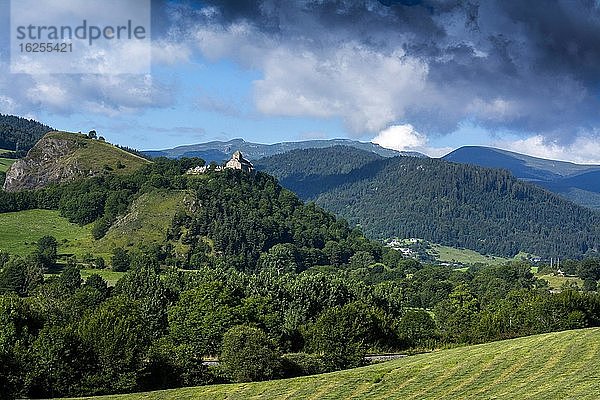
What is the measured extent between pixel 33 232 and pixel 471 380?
556ft

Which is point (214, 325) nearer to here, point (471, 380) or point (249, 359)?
point (249, 359)

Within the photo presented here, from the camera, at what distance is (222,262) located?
181 m

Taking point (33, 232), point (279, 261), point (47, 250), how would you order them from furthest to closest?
point (279, 261), point (33, 232), point (47, 250)

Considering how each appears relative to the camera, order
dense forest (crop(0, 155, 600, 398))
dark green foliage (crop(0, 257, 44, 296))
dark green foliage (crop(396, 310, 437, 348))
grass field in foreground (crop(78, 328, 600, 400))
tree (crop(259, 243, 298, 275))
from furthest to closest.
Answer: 1. tree (crop(259, 243, 298, 275))
2. dark green foliage (crop(0, 257, 44, 296))
3. dark green foliage (crop(396, 310, 437, 348))
4. dense forest (crop(0, 155, 600, 398))
5. grass field in foreground (crop(78, 328, 600, 400))

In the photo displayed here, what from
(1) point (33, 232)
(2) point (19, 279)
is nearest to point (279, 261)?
(1) point (33, 232)

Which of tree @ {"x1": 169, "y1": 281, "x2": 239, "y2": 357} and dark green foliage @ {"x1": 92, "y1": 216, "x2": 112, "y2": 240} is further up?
dark green foliage @ {"x1": 92, "y1": 216, "x2": 112, "y2": 240}

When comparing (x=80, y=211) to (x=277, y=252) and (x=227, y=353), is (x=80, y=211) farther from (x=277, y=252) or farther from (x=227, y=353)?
(x=227, y=353)

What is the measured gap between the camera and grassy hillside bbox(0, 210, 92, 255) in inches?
6649

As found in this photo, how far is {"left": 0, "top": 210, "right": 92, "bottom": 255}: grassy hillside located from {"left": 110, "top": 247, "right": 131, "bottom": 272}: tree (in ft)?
57.5

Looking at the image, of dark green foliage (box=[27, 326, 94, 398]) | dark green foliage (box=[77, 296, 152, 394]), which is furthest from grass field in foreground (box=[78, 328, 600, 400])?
dark green foliage (box=[27, 326, 94, 398])

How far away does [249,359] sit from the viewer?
51594 mm

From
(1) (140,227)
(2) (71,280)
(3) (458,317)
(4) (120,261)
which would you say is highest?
(1) (140,227)

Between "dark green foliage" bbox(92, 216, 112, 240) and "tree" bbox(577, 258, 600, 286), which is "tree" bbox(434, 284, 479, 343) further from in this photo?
"dark green foliage" bbox(92, 216, 112, 240)

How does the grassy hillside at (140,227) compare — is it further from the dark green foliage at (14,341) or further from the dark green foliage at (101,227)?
the dark green foliage at (14,341)
